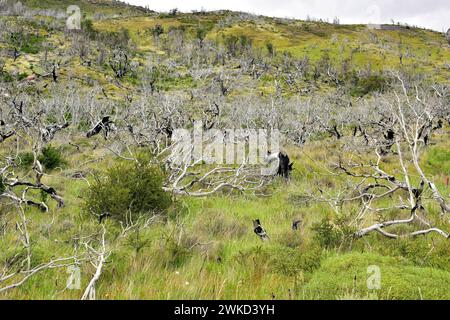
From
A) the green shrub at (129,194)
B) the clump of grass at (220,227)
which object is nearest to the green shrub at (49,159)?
the green shrub at (129,194)

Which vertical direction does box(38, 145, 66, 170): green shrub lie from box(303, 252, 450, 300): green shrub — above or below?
below

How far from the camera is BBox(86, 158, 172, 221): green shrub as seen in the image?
5.06 m

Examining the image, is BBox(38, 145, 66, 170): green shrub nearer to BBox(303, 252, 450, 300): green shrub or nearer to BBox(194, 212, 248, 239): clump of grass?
BBox(194, 212, 248, 239): clump of grass

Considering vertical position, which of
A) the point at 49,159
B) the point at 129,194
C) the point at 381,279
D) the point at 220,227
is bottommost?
the point at 49,159

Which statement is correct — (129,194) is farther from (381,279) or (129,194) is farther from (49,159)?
(49,159)

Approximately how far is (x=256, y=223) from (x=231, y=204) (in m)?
2.16

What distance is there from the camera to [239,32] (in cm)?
9669

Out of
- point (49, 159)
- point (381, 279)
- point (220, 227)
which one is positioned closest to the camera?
point (381, 279)

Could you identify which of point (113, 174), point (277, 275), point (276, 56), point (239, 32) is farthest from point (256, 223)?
point (239, 32)

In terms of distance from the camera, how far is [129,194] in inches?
207

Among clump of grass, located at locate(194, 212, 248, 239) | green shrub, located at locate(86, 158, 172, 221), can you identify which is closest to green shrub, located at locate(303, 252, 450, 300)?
clump of grass, located at locate(194, 212, 248, 239)

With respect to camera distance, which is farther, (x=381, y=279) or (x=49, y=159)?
(x=49, y=159)

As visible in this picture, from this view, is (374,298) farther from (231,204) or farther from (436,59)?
(436,59)

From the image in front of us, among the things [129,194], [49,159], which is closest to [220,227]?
[129,194]
